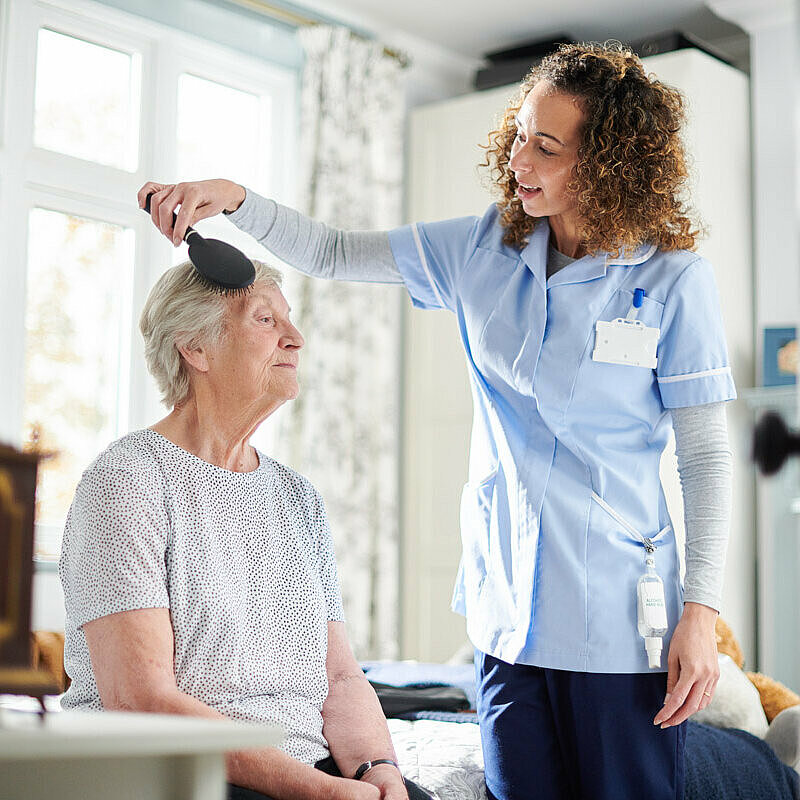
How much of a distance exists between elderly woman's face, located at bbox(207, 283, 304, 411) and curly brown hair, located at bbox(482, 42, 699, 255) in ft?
1.63

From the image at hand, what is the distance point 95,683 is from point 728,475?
932 millimetres

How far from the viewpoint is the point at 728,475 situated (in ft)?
5.33

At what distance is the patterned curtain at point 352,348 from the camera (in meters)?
4.03

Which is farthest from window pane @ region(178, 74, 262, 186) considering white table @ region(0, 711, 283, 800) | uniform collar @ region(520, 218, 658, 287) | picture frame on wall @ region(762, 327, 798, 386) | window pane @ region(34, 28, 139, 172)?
white table @ region(0, 711, 283, 800)

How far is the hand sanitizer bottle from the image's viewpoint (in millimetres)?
1594

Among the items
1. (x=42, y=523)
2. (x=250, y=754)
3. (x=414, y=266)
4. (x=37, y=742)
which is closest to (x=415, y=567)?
(x=42, y=523)

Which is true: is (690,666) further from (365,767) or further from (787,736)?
(787,736)

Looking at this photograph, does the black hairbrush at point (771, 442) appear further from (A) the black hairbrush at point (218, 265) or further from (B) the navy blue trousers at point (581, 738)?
(A) the black hairbrush at point (218, 265)

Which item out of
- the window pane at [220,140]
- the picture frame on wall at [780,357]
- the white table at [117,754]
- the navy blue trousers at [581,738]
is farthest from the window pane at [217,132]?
the white table at [117,754]

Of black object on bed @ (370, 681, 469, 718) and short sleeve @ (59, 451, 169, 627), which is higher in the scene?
short sleeve @ (59, 451, 169, 627)

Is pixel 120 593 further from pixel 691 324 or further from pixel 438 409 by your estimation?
pixel 438 409

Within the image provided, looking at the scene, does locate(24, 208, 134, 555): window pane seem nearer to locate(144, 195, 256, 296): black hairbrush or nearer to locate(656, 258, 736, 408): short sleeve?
locate(144, 195, 256, 296): black hairbrush

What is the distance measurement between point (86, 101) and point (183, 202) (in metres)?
2.20

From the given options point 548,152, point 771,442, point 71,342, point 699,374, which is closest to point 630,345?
point 699,374
